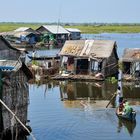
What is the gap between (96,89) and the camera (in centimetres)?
3484

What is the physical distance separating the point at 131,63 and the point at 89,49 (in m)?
3.81

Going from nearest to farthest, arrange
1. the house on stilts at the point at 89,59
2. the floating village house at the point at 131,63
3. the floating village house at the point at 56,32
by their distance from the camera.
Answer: the floating village house at the point at 131,63, the house on stilts at the point at 89,59, the floating village house at the point at 56,32

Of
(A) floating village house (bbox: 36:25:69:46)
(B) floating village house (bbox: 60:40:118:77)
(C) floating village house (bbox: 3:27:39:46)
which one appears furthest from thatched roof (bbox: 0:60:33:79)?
(A) floating village house (bbox: 36:25:69:46)

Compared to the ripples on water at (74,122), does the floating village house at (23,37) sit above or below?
above

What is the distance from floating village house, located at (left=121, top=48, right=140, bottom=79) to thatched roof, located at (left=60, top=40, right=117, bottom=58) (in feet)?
4.90

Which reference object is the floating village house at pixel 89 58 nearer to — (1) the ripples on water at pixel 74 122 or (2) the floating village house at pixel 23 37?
(1) the ripples on water at pixel 74 122

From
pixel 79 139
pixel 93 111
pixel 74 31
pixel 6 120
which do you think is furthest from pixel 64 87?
pixel 74 31

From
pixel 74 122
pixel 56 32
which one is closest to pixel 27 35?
pixel 56 32

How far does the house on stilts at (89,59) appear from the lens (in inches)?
1526

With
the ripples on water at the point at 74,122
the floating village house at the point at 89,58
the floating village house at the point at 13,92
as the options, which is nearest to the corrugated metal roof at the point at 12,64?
the floating village house at the point at 13,92

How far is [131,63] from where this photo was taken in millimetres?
38375

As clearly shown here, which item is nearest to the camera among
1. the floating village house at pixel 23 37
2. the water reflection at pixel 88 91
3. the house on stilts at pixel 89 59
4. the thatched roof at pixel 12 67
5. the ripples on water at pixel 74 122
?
the thatched roof at pixel 12 67

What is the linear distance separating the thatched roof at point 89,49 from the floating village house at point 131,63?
1.49 meters

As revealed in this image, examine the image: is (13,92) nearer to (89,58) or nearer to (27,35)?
(89,58)
